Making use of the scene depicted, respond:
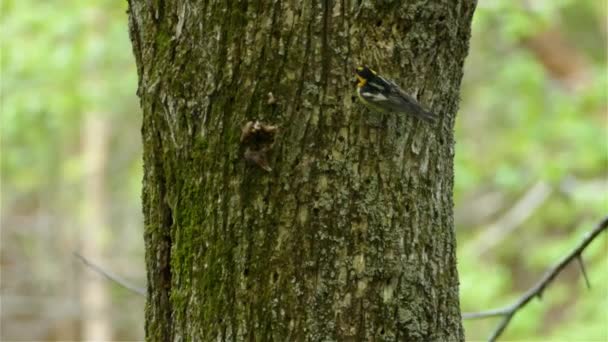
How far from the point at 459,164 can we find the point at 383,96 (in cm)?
566

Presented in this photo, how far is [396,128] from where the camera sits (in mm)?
1541

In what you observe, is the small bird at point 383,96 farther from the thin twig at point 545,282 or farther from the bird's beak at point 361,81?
the thin twig at point 545,282

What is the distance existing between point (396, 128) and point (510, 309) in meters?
1.16

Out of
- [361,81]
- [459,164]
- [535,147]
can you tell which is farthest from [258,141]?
[535,147]

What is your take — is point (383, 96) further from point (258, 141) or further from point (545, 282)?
point (545, 282)

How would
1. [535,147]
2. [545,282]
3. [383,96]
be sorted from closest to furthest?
[383,96], [545,282], [535,147]

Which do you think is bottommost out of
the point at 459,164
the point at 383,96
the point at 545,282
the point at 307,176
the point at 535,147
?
the point at 545,282

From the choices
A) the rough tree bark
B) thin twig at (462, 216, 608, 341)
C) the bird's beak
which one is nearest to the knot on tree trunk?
the rough tree bark

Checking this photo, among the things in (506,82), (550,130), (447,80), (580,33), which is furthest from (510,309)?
(580,33)

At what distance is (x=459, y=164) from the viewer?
274 inches

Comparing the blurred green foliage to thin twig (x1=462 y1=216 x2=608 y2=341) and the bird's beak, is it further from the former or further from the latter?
the bird's beak

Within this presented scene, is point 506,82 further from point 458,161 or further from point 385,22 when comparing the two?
point 385,22

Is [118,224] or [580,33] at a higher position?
[580,33]

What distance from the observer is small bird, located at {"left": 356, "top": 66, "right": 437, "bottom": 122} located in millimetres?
1460
